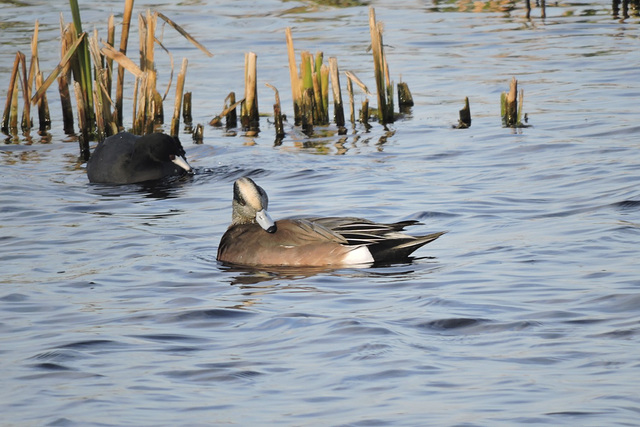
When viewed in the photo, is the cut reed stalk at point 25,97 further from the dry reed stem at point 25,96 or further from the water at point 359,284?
the water at point 359,284

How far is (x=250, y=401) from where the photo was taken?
5473mm

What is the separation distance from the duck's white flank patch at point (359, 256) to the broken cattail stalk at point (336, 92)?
19.3 feet

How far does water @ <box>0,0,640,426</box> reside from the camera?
549 cm

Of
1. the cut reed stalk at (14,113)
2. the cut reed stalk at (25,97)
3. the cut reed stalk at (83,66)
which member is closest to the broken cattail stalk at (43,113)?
the cut reed stalk at (25,97)

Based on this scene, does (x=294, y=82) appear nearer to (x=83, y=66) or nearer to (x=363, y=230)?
(x=83, y=66)

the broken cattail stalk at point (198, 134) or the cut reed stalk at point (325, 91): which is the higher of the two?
the cut reed stalk at point (325, 91)

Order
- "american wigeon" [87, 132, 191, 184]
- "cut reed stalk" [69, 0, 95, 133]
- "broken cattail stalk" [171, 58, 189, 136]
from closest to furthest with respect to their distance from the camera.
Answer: "american wigeon" [87, 132, 191, 184] → "cut reed stalk" [69, 0, 95, 133] → "broken cattail stalk" [171, 58, 189, 136]

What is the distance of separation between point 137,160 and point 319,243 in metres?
4.79

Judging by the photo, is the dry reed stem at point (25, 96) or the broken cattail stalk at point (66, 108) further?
the broken cattail stalk at point (66, 108)

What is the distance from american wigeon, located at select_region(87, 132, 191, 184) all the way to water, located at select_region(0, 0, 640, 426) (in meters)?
0.19

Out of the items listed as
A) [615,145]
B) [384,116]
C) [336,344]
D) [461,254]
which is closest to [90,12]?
[384,116]

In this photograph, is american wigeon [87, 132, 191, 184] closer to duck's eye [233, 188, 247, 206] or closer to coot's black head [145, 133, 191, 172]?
coot's black head [145, 133, 191, 172]

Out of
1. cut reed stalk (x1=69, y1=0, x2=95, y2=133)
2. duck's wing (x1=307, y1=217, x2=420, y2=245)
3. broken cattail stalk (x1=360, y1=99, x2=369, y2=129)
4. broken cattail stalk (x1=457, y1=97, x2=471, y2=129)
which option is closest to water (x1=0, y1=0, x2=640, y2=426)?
broken cattail stalk (x1=457, y1=97, x2=471, y2=129)

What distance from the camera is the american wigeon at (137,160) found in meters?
12.5
